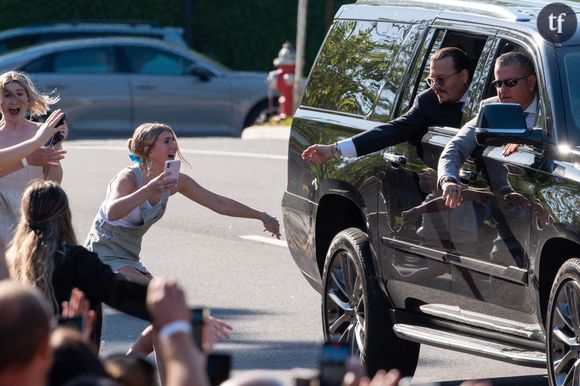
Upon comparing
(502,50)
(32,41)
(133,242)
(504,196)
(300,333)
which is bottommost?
(32,41)

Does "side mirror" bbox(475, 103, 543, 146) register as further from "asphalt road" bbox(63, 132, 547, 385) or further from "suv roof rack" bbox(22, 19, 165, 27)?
"suv roof rack" bbox(22, 19, 165, 27)

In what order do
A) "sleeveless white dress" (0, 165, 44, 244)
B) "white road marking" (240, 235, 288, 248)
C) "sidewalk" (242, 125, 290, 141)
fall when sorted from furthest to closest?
"sidewalk" (242, 125, 290, 141), "white road marking" (240, 235, 288, 248), "sleeveless white dress" (0, 165, 44, 244)

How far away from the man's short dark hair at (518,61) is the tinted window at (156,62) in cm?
1719

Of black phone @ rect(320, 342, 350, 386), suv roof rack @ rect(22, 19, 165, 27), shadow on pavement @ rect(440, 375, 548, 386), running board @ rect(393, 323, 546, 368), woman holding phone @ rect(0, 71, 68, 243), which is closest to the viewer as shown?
black phone @ rect(320, 342, 350, 386)

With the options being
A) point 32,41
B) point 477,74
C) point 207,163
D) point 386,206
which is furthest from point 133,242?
point 32,41

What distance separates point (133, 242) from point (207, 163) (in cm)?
1103

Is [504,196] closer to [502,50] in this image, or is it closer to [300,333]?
[502,50]

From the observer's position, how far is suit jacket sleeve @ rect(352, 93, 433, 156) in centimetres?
790

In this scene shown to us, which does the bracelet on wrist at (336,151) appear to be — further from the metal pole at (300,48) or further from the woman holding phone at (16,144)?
the metal pole at (300,48)

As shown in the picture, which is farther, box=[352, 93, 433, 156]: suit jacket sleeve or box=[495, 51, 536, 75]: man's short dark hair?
box=[352, 93, 433, 156]: suit jacket sleeve

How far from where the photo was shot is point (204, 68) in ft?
80.0

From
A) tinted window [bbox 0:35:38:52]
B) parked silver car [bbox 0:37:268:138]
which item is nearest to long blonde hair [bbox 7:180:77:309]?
parked silver car [bbox 0:37:268:138]

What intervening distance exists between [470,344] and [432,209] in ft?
2.32

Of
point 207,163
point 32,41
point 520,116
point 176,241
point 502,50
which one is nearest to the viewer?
point 520,116
